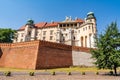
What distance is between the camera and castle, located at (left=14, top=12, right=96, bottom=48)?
71.6 metres

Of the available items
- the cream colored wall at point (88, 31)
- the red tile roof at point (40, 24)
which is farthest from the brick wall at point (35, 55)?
the red tile roof at point (40, 24)

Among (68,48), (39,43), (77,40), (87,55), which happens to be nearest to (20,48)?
(39,43)

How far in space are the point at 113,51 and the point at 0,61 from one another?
28.3 m

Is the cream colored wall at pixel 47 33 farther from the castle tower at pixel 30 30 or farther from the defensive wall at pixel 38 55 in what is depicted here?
the defensive wall at pixel 38 55

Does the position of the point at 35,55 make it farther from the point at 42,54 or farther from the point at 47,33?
the point at 47,33

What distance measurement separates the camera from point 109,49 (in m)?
26.7

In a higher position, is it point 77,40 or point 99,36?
point 77,40

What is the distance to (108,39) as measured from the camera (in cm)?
2722

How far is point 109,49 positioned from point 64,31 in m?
53.1

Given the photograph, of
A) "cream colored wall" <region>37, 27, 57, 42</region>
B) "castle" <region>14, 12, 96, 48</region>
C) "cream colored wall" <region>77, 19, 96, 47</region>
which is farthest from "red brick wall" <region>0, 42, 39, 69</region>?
"cream colored wall" <region>37, 27, 57, 42</region>

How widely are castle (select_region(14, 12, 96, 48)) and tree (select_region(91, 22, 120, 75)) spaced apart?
1618 inches

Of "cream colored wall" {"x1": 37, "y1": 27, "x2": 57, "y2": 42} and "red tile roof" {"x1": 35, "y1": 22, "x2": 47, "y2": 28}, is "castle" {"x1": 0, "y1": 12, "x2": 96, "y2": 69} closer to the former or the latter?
"cream colored wall" {"x1": 37, "y1": 27, "x2": 57, "y2": 42}

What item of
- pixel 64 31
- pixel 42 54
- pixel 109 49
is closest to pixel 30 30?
pixel 64 31

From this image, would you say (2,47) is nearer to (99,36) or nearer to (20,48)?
(20,48)
